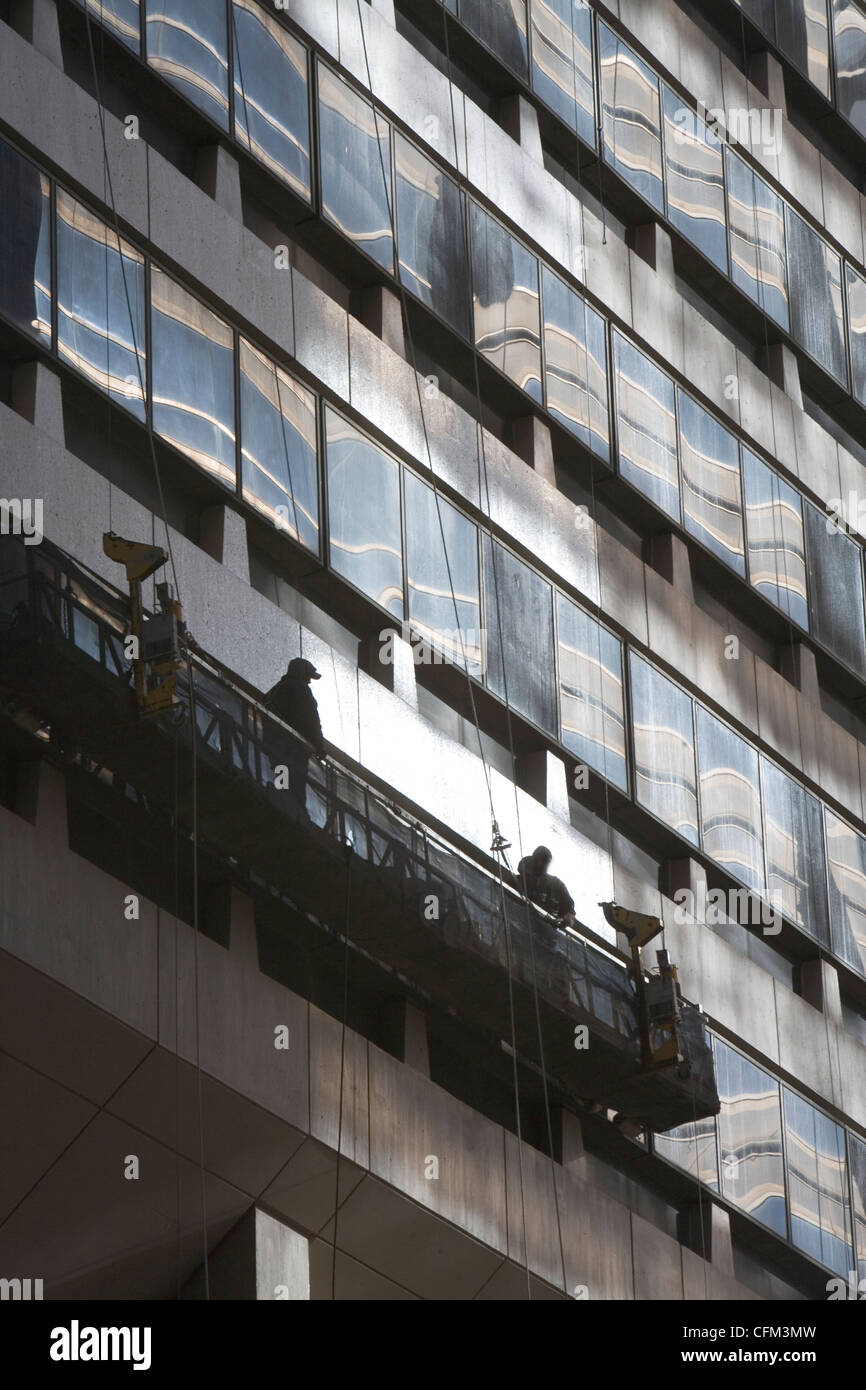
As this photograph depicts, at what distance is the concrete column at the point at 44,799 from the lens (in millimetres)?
23453

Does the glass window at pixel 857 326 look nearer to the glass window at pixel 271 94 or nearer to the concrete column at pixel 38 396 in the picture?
the glass window at pixel 271 94

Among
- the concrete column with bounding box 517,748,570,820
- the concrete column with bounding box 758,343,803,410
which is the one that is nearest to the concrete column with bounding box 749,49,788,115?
the concrete column with bounding box 758,343,803,410

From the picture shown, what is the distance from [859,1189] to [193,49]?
1694cm

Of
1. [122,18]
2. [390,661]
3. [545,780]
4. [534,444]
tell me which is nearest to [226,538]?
[390,661]

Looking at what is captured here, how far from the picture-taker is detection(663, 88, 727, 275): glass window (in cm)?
4006

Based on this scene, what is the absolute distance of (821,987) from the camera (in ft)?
123

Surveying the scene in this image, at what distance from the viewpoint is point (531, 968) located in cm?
2802

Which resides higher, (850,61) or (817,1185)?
(850,61)

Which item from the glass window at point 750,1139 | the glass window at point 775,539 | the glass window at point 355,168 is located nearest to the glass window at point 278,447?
the glass window at point 355,168

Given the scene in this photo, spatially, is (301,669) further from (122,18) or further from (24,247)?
(122,18)

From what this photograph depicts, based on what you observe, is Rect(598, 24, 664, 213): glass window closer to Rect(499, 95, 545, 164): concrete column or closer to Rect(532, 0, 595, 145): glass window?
Rect(532, 0, 595, 145): glass window
